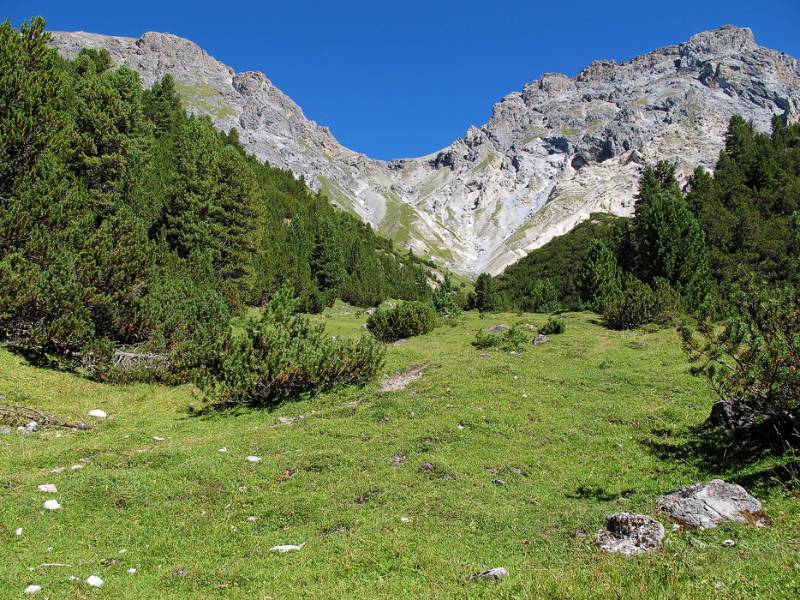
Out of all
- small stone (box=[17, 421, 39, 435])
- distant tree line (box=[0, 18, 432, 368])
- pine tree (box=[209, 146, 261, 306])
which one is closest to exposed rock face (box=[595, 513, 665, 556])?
small stone (box=[17, 421, 39, 435])

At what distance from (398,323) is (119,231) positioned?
1710 centimetres

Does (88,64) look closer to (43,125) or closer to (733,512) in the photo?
(43,125)

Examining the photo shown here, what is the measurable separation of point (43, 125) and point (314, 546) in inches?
950

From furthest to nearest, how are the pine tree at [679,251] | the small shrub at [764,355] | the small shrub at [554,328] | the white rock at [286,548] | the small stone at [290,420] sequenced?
the pine tree at [679,251], the small shrub at [554,328], the small stone at [290,420], the small shrub at [764,355], the white rock at [286,548]

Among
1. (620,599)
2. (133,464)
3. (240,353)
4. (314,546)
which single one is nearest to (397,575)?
(314,546)

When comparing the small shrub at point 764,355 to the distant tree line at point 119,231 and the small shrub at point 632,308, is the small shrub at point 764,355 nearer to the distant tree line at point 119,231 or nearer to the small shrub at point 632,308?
the distant tree line at point 119,231

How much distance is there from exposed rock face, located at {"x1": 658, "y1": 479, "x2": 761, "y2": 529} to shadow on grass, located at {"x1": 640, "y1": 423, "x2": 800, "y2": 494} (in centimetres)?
94

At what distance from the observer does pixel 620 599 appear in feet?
17.1

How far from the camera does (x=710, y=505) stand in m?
8.24

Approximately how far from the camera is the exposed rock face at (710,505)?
799cm

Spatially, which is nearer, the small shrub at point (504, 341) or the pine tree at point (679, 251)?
the small shrub at point (504, 341)

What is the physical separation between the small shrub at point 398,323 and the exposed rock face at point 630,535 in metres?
26.0

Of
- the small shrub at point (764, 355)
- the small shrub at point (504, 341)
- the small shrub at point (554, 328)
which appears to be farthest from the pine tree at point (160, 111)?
the small shrub at point (764, 355)

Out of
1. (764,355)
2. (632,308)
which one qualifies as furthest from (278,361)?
(632,308)
